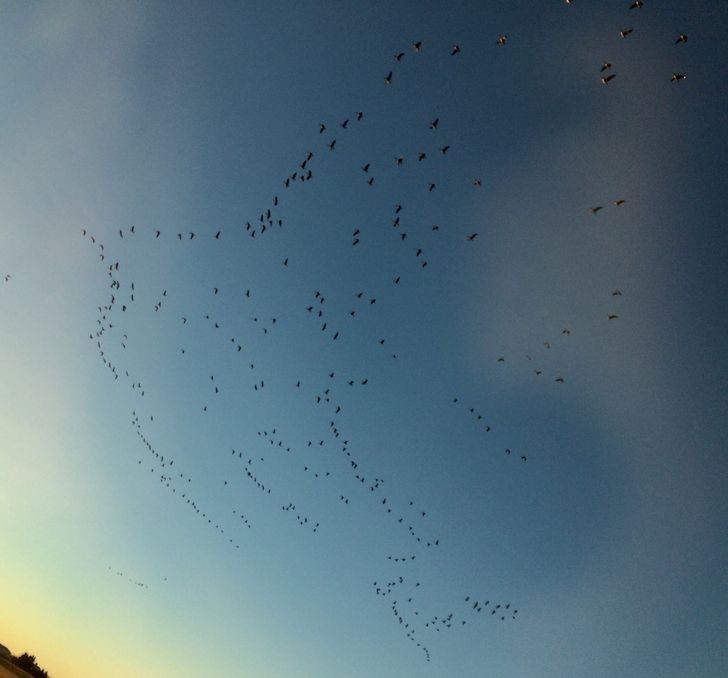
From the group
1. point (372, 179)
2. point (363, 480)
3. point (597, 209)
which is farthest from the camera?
point (363, 480)

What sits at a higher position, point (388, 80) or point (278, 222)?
point (388, 80)

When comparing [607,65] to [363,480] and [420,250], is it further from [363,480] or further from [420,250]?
[363,480]

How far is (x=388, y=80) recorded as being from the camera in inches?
677

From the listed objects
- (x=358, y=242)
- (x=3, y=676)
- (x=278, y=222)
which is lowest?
(x=3, y=676)

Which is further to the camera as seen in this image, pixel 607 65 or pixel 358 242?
pixel 358 242

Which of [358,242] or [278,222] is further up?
[358,242]

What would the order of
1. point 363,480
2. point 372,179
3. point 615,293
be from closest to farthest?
point 615,293, point 372,179, point 363,480

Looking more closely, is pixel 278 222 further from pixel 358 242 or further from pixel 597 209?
pixel 597 209

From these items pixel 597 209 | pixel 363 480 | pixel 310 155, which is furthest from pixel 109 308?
pixel 597 209

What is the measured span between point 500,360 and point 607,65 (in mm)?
13180

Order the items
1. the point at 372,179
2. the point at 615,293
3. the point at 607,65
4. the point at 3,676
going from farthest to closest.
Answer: the point at 3,676, the point at 372,179, the point at 615,293, the point at 607,65

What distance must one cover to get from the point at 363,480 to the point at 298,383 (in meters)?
8.10

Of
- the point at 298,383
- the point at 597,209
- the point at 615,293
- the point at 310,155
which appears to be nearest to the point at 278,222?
the point at 310,155

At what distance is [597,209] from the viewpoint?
656 inches
